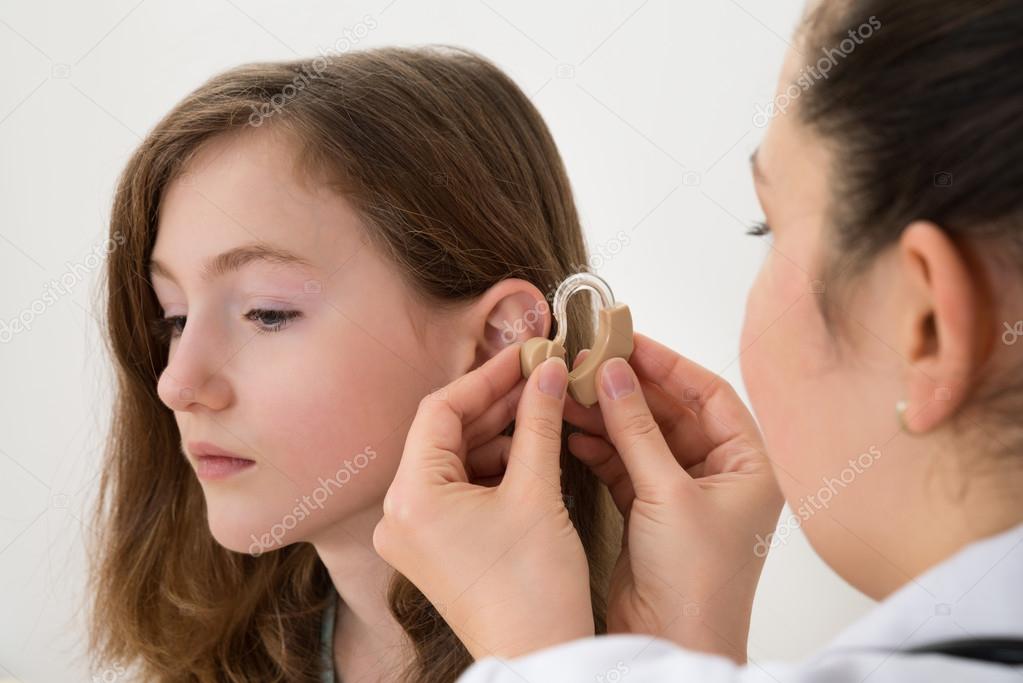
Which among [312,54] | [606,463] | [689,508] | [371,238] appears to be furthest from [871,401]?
[312,54]

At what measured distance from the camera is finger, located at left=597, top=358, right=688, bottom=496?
1307 mm

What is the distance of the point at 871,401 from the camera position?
3.05 ft

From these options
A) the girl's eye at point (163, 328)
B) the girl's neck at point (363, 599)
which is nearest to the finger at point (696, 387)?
the girl's neck at point (363, 599)

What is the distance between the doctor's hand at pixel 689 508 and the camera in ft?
4.20

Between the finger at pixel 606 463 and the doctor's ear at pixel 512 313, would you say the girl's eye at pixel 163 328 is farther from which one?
the finger at pixel 606 463

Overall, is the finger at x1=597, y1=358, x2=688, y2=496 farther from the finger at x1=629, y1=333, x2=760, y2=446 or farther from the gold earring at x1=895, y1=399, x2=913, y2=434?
the gold earring at x1=895, y1=399, x2=913, y2=434

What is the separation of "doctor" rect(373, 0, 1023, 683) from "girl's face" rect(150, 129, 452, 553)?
0.70 feet

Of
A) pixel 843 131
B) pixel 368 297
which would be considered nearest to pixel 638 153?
pixel 368 297

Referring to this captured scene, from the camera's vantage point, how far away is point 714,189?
7.17ft

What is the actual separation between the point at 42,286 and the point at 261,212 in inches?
56.2

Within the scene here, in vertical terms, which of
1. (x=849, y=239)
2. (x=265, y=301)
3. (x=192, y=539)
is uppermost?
(x=849, y=239)

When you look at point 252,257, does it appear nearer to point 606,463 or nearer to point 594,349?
point 594,349

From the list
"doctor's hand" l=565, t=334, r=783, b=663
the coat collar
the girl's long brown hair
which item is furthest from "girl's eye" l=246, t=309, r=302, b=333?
the coat collar

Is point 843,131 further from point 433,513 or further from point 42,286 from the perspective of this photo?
point 42,286
